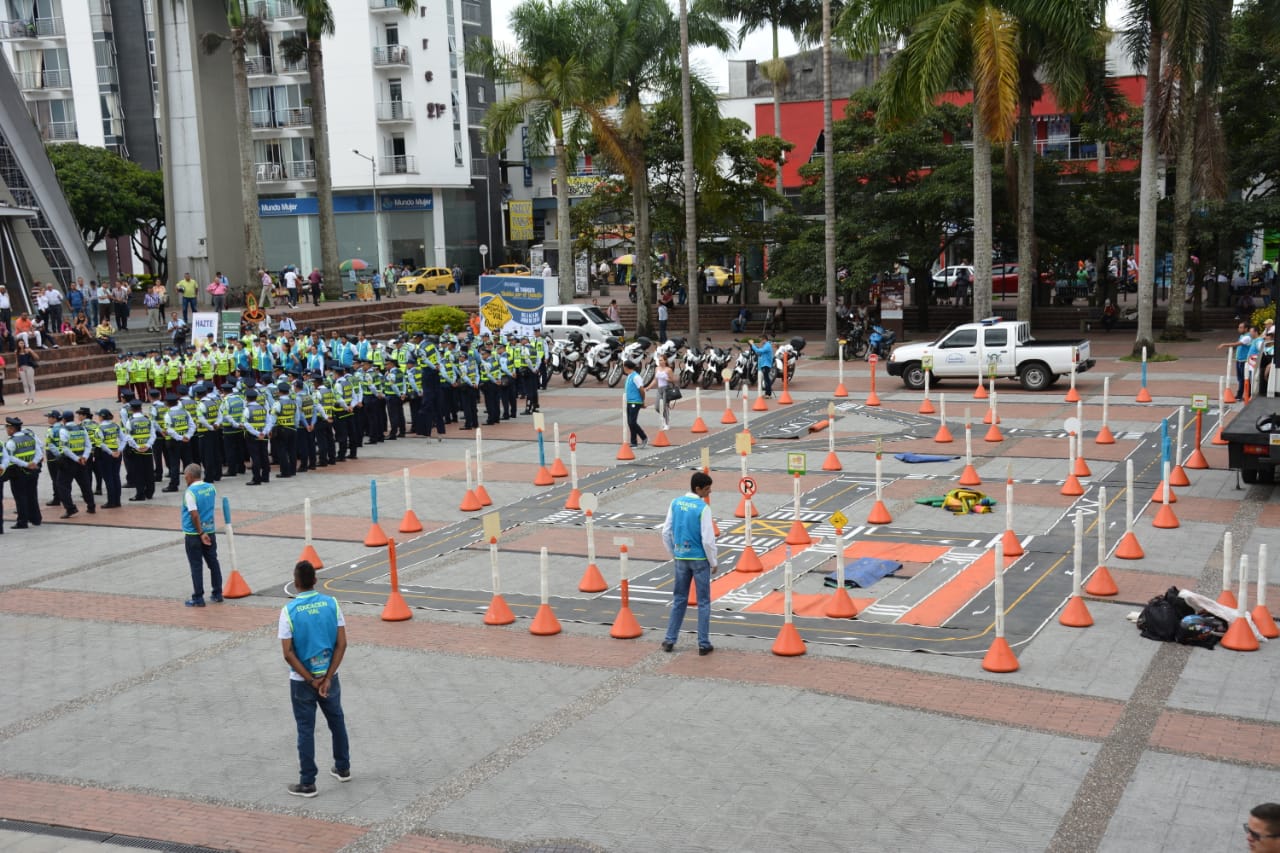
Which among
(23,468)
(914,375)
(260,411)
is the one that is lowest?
(914,375)

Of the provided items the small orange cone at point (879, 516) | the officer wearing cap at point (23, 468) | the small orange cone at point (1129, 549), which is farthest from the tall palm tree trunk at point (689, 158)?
the small orange cone at point (1129, 549)

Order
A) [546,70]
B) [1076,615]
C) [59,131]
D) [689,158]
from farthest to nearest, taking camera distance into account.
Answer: [59,131] → [546,70] → [689,158] → [1076,615]

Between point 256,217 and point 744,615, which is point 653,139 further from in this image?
point 744,615

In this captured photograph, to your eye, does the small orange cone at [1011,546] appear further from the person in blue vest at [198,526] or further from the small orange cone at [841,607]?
the person in blue vest at [198,526]

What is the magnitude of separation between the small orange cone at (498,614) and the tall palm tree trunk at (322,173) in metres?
36.8

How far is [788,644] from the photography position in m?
12.4

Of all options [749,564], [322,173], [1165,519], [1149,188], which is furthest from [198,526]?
[322,173]

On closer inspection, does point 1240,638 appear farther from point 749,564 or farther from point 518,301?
point 518,301

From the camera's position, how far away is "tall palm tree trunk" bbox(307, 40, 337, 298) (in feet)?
155

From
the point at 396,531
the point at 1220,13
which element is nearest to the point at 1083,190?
the point at 1220,13

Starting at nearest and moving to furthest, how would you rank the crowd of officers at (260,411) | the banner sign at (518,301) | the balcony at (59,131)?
1. the crowd of officers at (260,411)
2. the banner sign at (518,301)
3. the balcony at (59,131)

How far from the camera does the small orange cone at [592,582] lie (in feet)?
48.7

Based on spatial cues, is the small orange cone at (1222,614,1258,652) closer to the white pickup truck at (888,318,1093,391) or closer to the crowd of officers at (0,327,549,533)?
the crowd of officers at (0,327,549,533)

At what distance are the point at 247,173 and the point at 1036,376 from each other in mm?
29260
